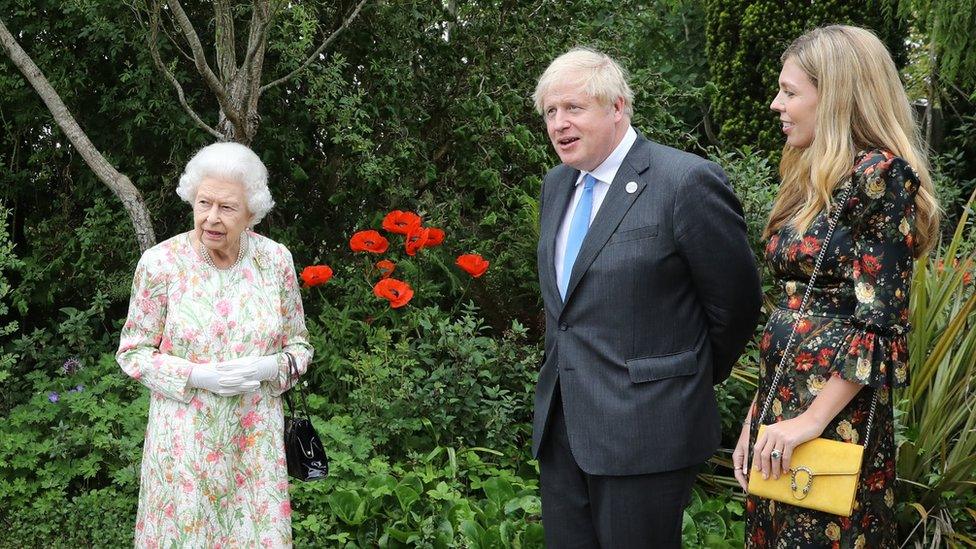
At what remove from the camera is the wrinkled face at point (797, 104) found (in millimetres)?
2402

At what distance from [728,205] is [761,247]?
8.21 feet

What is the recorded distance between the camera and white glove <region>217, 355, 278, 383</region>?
2.95 metres

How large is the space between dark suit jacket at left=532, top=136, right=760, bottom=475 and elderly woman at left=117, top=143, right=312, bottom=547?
110cm

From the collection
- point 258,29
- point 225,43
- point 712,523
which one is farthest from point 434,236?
point 712,523

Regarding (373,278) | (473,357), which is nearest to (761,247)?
(473,357)

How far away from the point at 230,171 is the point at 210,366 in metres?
0.60

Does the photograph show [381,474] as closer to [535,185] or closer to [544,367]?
[544,367]

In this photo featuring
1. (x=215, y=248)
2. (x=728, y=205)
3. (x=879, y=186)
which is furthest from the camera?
(x=215, y=248)

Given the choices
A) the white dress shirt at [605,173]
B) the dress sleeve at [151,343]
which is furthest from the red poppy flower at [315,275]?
the white dress shirt at [605,173]

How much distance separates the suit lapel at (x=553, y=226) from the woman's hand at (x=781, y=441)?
2.02 ft

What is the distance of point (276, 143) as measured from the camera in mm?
5305

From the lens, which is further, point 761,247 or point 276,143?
point 276,143

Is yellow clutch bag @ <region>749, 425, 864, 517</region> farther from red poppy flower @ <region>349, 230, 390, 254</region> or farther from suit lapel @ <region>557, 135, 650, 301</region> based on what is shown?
red poppy flower @ <region>349, 230, 390, 254</region>

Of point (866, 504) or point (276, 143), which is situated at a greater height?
point (276, 143)
